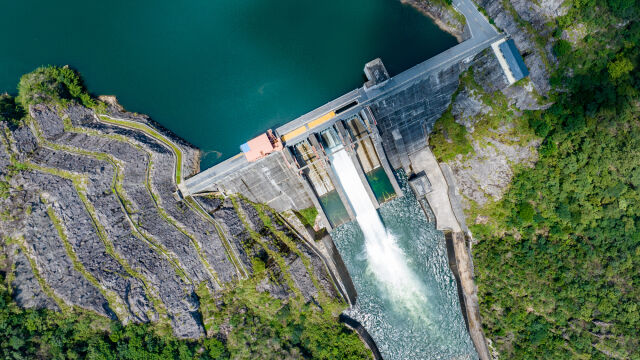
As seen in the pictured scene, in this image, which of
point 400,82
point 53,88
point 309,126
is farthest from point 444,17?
point 53,88

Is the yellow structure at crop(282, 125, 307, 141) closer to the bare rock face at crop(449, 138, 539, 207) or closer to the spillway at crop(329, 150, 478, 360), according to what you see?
the spillway at crop(329, 150, 478, 360)

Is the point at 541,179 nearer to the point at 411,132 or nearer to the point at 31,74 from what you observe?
the point at 411,132

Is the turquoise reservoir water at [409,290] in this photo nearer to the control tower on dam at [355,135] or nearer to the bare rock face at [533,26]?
the control tower on dam at [355,135]

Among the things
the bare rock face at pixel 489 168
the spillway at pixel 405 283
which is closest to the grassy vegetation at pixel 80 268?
the spillway at pixel 405 283

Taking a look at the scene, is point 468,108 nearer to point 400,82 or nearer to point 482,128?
point 482,128

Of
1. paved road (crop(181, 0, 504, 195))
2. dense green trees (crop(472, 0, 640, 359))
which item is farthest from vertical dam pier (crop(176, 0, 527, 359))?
dense green trees (crop(472, 0, 640, 359))

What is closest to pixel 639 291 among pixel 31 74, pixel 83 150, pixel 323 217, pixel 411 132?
pixel 411 132
